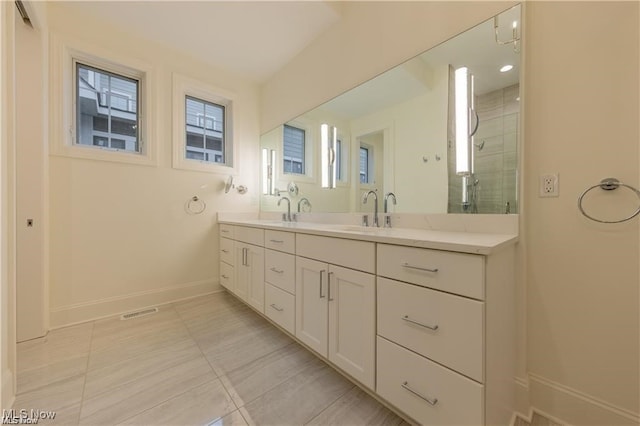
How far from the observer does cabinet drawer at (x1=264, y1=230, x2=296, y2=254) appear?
5.38ft

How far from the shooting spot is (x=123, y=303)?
223 centimetres

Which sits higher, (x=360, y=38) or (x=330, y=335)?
(x=360, y=38)

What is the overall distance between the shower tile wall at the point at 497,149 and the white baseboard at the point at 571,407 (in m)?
0.82

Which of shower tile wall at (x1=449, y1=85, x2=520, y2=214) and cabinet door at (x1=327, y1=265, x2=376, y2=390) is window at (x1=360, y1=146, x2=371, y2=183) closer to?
shower tile wall at (x1=449, y1=85, x2=520, y2=214)

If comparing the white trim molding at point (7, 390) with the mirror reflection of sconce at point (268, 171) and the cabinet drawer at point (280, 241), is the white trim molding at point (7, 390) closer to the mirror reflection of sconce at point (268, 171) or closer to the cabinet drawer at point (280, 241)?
the cabinet drawer at point (280, 241)

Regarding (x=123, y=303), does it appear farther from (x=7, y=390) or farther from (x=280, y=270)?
(x=280, y=270)

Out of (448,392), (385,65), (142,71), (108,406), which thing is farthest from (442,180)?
(142,71)

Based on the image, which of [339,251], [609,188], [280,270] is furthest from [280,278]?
[609,188]

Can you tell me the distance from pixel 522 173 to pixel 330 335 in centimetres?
127

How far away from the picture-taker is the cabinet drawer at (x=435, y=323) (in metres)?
0.87

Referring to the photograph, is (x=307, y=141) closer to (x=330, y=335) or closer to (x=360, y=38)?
(x=360, y=38)

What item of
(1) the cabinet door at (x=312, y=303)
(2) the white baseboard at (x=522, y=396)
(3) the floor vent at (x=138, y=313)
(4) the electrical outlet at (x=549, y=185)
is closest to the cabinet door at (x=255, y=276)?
(1) the cabinet door at (x=312, y=303)

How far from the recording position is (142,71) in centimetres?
234

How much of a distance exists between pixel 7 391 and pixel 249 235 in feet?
4.76
